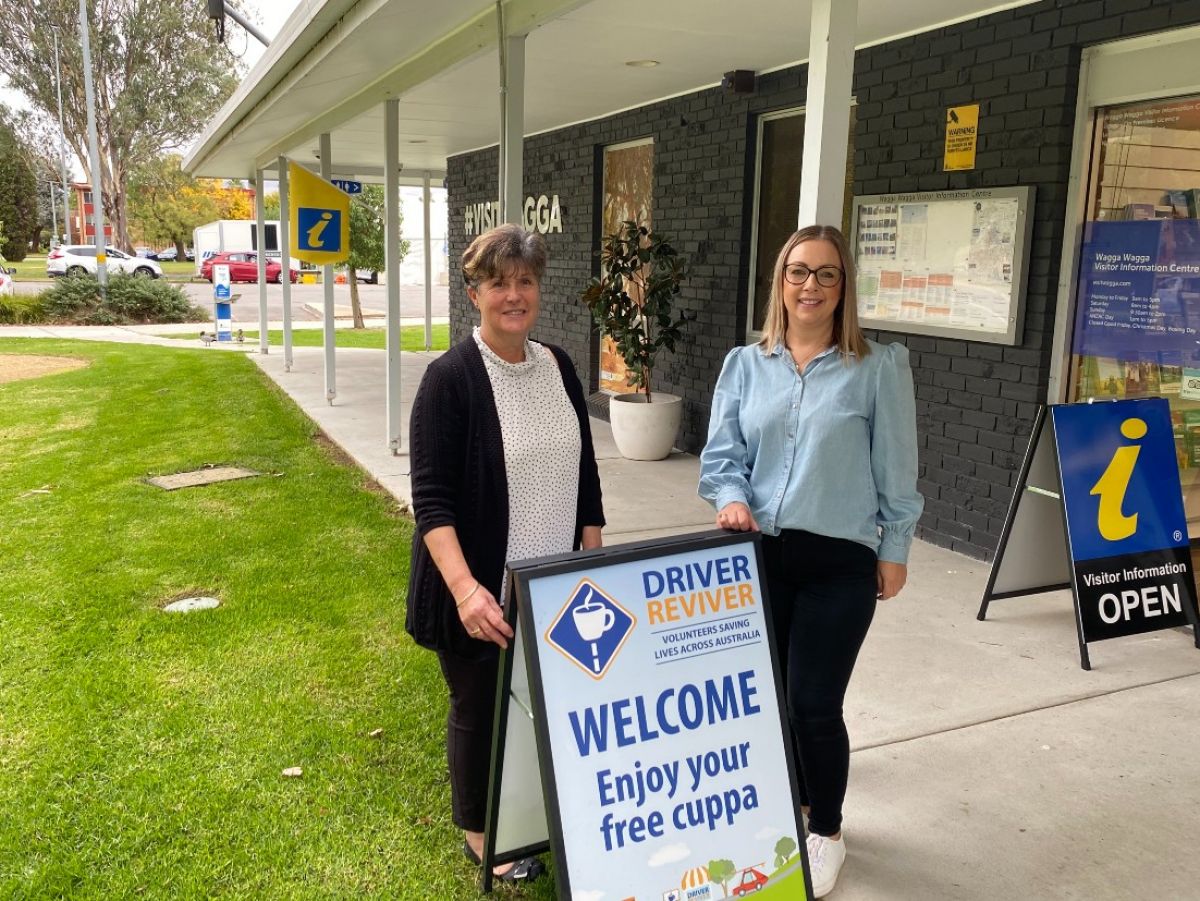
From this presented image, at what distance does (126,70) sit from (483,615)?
36.8m

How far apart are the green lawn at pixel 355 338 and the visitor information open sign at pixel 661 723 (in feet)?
44.0

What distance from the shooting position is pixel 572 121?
9141 mm

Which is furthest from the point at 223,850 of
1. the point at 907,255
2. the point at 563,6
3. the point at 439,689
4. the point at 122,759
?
the point at 907,255

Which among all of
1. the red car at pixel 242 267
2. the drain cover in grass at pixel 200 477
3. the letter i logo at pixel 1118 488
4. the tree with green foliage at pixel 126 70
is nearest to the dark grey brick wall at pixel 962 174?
the letter i logo at pixel 1118 488

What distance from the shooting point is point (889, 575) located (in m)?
2.36

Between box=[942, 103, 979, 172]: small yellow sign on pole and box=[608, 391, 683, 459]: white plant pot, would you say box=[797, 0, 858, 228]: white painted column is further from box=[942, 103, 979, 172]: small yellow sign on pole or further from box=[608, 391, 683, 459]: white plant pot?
box=[608, 391, 683, 459]: white plant pot

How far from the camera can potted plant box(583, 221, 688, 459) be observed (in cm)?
725

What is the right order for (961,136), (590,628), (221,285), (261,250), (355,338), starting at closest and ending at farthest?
1. (590,628)
2. (961,136)
3. (261,250)
4. (221,285)
5. (355,338)

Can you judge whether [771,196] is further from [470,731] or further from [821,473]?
[470,731]

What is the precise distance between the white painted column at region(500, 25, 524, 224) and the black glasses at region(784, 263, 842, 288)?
8.75 feet

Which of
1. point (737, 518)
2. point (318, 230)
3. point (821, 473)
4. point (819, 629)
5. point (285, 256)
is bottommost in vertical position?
point (819, 629)

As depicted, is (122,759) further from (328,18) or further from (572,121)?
(572,121)

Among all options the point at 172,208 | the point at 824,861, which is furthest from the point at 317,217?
the point at 172,208

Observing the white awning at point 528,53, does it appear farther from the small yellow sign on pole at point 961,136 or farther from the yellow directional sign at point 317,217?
the yellow directional sign at point 317,217
